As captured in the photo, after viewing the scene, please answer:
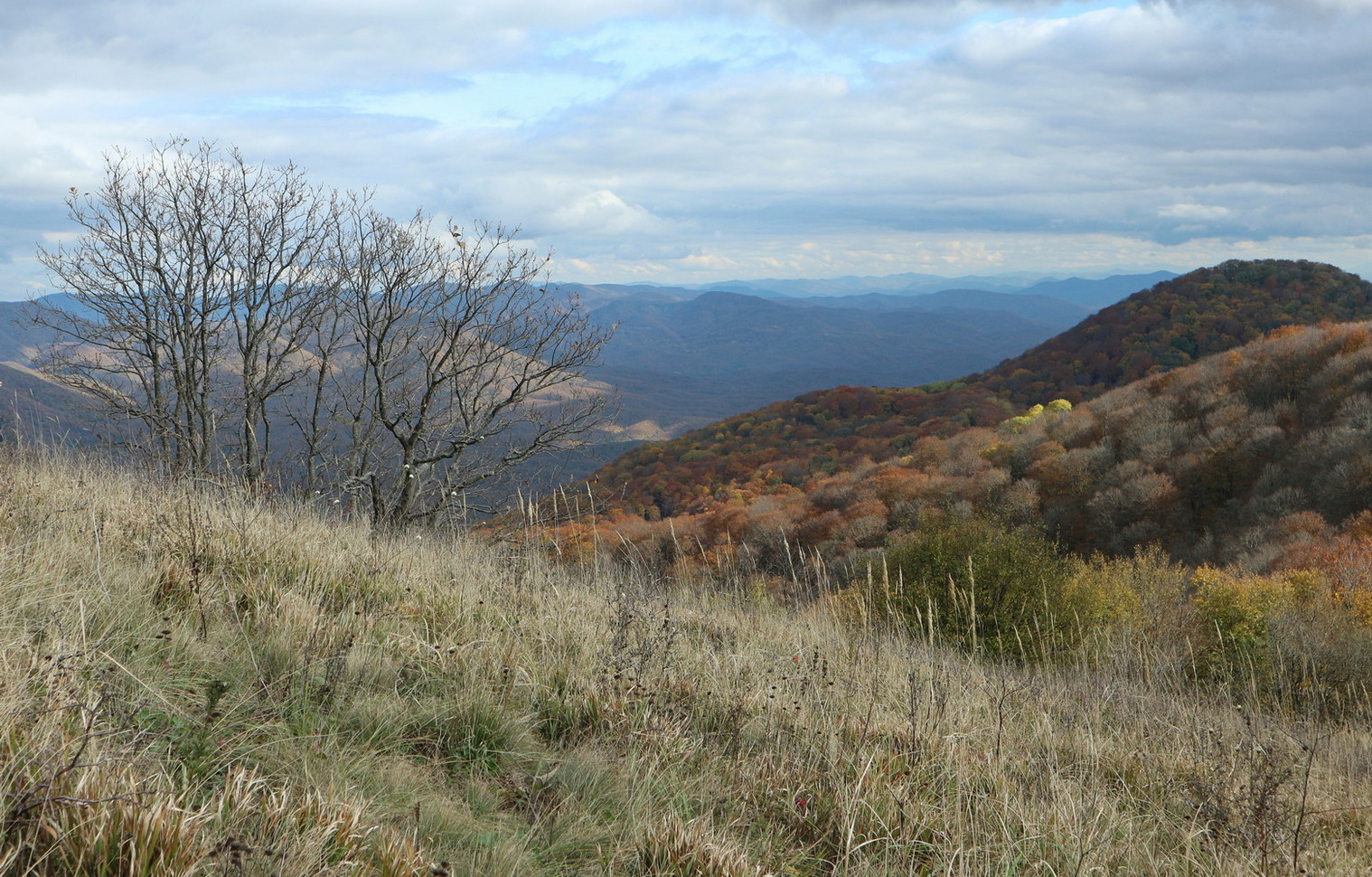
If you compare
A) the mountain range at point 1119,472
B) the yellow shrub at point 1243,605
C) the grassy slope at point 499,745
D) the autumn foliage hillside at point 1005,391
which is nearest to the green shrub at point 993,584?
the yellow shrub at point 1243,605

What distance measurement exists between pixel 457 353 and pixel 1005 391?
2251 inches

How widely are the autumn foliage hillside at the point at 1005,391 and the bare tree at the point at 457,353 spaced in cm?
2987

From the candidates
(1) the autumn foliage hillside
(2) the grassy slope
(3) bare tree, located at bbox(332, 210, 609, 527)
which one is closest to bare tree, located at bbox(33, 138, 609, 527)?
(3) bare tree, located at bbox(332, 210, 609, 527)

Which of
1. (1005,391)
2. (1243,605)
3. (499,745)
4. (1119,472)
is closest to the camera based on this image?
(499,745)

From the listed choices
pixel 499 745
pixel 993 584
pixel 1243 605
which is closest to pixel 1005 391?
pixel 1243 605

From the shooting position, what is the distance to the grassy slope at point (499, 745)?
202cm

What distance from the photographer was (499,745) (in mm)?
3176

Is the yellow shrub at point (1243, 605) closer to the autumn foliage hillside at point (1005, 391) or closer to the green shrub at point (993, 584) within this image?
the green shrub at point (993, 584)

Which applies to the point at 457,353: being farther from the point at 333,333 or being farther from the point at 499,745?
the point at 499,745

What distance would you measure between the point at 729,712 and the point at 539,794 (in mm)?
1157

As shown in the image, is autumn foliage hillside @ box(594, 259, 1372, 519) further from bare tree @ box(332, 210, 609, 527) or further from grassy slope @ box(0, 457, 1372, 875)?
grassy slope @ box(0, 457, 1372, 875)

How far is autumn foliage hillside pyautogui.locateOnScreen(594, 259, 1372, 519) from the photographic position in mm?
49625

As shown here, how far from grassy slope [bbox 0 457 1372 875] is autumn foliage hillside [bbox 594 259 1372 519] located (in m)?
40.4

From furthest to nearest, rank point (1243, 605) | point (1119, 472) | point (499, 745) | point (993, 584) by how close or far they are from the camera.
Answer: point (1119, 472) < point (993, 584) < point (1243, 605) < point (499, 745)
